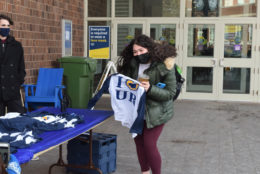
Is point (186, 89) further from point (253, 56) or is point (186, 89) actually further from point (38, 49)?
point (38, 49)

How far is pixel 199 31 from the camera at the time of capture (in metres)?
10.4

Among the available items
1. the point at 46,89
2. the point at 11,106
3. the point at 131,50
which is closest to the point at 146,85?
the point at 131,50

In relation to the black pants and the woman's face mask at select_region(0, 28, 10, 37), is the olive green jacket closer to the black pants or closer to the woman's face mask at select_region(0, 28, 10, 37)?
the woman's face mask at select_region(0, 28, 10, 37)

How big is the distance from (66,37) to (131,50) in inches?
225

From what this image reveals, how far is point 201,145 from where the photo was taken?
5848 mm

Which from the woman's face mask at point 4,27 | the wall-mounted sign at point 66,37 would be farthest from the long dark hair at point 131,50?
the wall-mounted sign at point 66,37

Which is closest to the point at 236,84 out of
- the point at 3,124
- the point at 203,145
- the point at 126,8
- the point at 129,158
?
the point at 126,8

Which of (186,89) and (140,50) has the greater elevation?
(140,50)

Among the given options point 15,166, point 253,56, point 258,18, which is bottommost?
point 15,166

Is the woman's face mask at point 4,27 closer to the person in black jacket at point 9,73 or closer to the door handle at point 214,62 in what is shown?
the person in black jacket at point 9,73

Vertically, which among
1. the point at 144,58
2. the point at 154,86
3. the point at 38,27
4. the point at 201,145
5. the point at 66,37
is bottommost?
the point at 201,145

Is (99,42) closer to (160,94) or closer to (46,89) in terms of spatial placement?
(46,89)

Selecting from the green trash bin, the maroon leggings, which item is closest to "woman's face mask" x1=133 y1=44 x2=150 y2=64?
the maroon leggings

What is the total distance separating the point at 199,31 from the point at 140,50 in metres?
7.14
